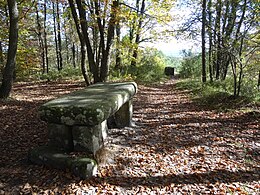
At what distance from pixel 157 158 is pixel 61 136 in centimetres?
180

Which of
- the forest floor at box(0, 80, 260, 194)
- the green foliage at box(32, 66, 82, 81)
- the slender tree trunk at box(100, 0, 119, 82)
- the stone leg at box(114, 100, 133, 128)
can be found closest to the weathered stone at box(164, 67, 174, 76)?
the green foliage at box(32, 66, 82, 81)

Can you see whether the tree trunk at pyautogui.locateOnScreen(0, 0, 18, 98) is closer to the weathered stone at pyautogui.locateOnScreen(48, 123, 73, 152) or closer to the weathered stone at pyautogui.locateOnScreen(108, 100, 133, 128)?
the weathered stone at pyautogui.locateOnScreen(108, 100, 133, 128)

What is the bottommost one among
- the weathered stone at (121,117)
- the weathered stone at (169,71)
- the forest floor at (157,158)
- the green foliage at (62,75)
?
the forest floor at (157,158)

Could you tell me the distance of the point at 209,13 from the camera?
38.0ft

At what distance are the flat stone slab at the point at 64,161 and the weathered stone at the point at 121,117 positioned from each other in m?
2.03

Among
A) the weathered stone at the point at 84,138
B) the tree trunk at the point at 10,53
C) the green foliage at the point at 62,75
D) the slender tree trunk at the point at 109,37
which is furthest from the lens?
the green foliage at the point at 62,75

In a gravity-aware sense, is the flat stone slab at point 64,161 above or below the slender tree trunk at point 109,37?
below

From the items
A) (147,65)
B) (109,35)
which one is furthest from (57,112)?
(147,65)

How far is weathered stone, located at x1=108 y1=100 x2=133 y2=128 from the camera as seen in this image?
5391mm

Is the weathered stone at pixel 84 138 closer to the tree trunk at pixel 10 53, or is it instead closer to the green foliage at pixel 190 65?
the tree trunk at pixel 10 53

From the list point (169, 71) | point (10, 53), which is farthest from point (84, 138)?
point (169, 71)

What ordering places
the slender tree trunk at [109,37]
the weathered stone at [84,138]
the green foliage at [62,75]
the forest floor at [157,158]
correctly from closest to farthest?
the forest floor at [157,158] → the weathered stone at [84,138] → the slender tree trunk at [109,37] → the green foliage at [62,75]

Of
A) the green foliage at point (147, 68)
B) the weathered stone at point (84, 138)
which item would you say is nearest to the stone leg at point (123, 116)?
the weathered stone at point (84, 138)

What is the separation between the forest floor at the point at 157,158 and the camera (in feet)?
10.1
